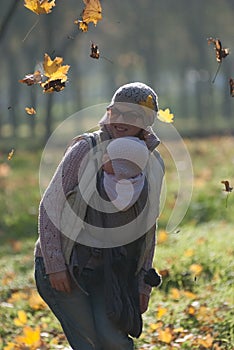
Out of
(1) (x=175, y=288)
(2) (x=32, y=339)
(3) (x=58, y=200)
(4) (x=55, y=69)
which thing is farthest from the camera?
(1) (x=175, y=288)

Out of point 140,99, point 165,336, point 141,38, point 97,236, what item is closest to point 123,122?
point 140,99

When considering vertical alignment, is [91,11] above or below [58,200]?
above

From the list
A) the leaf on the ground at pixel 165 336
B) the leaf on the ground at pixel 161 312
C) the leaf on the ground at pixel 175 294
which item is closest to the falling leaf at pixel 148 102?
the leaf on the ground at pixel 165 336

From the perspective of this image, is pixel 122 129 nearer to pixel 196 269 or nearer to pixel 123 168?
pixel 123 168

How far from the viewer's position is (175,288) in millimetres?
7379

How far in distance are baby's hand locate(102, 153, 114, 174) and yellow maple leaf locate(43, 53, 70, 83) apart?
51 cm

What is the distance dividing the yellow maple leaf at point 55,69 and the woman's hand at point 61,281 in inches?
39.5

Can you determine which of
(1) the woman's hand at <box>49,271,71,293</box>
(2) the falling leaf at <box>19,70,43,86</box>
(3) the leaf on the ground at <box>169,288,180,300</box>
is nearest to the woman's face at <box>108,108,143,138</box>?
(2) the falling leaf at <box>19,70,43,86</box>

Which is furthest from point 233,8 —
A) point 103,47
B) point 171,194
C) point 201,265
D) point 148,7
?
point 201,265

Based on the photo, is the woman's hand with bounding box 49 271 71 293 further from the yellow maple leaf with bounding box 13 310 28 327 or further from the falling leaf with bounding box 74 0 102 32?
the yellow maple leaf with bounding box 13 310 28 327

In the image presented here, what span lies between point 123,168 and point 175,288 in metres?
3.47

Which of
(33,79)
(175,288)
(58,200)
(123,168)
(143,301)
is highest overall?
(33,79)

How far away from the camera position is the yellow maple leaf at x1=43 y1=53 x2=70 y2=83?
427 centimetres

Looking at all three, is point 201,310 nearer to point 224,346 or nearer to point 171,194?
point 224,346
